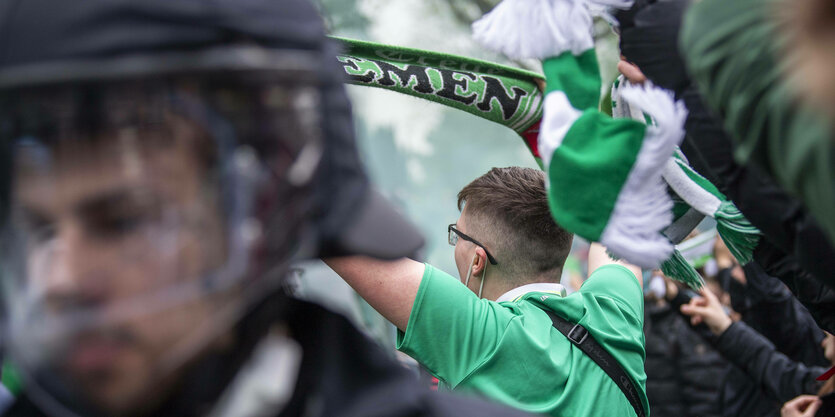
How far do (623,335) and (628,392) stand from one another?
6.5 inches

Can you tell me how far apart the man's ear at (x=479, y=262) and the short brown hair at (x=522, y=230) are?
34 mm

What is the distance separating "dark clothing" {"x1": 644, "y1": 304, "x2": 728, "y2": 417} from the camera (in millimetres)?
4375

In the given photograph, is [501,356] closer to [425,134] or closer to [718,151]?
[718,151]

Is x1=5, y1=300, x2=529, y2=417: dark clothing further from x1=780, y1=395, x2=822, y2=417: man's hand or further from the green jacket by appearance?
x1=780, y1=395, x2=822, y2=417: man's hand

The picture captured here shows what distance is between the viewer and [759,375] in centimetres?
362

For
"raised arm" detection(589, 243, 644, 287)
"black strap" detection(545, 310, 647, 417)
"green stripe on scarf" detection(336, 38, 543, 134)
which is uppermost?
"green stripe on scarf" detection(336, 38, 543, 134)

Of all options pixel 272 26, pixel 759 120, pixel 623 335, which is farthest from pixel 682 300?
pixel 272 26

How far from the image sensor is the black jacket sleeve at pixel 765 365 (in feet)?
11.1

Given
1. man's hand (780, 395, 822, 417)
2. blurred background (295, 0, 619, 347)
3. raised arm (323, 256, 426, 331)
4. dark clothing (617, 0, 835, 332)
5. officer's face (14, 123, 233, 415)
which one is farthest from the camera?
blurred background (295, 0, 619, 347)

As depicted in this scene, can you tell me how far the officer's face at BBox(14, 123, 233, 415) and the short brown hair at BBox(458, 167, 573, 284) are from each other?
1.81 metres

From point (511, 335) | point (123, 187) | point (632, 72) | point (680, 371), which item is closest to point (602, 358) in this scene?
point (511, 335)

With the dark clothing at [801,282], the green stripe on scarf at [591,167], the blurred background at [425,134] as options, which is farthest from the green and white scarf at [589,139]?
the blurred background at [425,134]

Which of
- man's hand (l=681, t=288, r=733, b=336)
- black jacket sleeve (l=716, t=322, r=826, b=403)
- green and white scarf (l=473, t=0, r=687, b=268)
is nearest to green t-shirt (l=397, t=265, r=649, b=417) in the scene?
green and white scarf (l=473, t=0, r=687, b=268)

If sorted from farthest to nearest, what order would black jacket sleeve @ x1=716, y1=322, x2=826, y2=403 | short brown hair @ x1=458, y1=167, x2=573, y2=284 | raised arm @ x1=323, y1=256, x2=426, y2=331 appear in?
black jacket sleeve @ x1=716, y1=322, x2=826, y2=403 < short brown hair @ x1=458, y1=167, x2=573, y2=284 < raised arm @ x1=323, y1=256, x2=426, y2=331
